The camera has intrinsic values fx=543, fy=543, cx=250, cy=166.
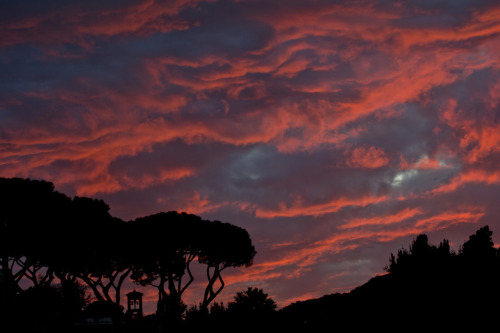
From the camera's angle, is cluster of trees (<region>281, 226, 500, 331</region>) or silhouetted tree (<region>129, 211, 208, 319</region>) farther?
silhouetted tree (<region>129, 211, 208, 319</region>)

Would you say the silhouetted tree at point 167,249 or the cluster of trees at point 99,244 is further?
the silhouetted tree at point 167,249

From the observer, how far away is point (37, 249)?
40438 millimetres

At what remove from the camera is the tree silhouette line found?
2038cm

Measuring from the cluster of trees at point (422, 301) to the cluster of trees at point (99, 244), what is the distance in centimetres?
2202

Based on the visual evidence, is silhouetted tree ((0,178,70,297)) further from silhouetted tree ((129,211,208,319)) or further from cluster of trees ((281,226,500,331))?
cluster of trees ((281,226,500,331))

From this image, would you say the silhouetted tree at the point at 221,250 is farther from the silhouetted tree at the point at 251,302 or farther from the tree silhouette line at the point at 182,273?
the silhouetted tree at the point at 251,302

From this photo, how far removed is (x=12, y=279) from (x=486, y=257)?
3082 centimetres

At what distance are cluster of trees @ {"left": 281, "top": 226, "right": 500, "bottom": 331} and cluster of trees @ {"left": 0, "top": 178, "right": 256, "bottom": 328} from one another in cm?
2202

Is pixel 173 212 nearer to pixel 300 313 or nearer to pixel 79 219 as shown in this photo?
pixel 79 219

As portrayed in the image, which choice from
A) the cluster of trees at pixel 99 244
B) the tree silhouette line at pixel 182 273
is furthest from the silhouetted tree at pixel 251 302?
the cluster of trees at pixel 99 244

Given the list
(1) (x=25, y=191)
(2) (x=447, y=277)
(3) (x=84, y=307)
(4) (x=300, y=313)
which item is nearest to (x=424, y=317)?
(2) (x=447, y=277)

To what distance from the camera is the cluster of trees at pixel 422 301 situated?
1938 cm

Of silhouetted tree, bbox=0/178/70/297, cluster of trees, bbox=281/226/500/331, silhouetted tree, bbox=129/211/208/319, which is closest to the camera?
cluster of trees, bbox=281/226/500/331

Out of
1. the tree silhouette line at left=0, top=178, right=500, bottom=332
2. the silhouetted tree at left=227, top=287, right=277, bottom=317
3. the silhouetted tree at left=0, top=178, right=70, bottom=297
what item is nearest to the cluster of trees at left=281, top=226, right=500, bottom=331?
the tree silhouette line at left=0, top=178, right=500, bottom=332
